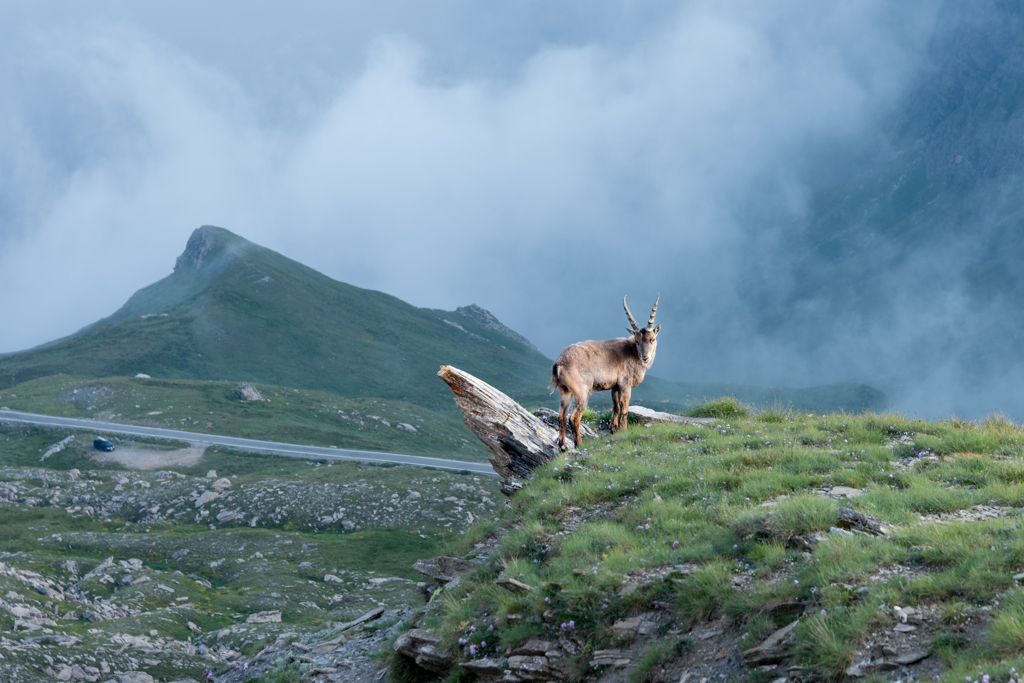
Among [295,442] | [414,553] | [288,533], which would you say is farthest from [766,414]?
[295,442]

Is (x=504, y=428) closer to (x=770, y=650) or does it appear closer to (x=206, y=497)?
(x=770, y=650)

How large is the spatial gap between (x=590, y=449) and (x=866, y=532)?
10312 millimetres

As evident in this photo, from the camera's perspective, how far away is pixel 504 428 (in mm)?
22266

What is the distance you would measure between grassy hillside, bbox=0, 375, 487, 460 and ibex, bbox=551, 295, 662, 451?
9637cm

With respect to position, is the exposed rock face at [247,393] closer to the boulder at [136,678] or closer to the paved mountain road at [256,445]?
the paved mountain road at [256,445]

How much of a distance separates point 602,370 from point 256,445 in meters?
94.4

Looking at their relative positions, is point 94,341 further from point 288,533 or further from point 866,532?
point 866,532

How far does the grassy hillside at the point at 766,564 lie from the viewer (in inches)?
366

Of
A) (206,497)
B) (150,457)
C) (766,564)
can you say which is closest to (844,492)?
(766,564)

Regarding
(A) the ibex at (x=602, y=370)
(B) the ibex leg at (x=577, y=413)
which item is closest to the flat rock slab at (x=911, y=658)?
(A) the ibex at (x=602, y=370)

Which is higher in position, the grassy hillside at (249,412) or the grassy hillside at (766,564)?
the grassy hillside at (249,412)

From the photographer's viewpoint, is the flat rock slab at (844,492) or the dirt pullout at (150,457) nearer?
the flat rock slab at (844,492)

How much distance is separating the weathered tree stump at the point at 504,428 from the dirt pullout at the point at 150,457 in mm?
79316

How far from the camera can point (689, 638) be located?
11.0 m
